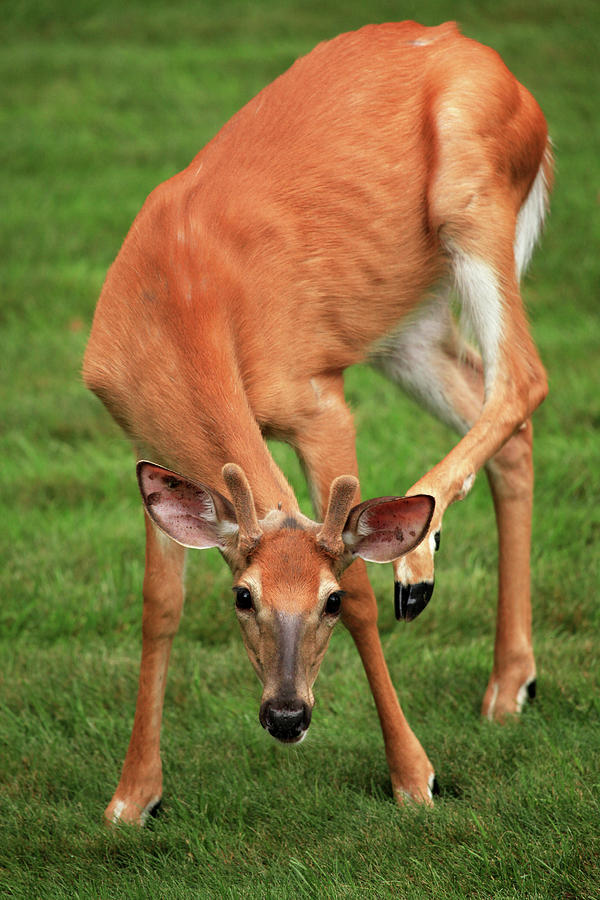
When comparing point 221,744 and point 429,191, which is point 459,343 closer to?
point 429,191

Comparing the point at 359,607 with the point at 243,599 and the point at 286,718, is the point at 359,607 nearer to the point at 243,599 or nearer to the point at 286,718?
the point at 243,599

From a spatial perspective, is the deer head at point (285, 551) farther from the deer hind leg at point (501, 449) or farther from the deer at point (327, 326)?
the deer hind leg at point (501, 449)

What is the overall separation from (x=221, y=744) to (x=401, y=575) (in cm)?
124

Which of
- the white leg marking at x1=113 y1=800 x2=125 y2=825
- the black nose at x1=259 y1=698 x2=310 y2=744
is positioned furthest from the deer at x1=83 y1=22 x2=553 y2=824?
the black nose at x1=259 y1=698 x2=310 y2=744

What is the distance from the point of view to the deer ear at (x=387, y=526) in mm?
3387

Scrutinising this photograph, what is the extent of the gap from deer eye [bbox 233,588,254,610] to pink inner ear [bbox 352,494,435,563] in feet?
1.18

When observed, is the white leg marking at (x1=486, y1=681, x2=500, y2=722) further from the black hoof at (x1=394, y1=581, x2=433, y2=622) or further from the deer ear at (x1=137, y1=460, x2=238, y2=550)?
the deer ear at (x1=137, y1=460, x2=238, y2=550)

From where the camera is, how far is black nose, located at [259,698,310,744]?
125 inches

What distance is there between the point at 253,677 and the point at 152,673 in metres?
0.66

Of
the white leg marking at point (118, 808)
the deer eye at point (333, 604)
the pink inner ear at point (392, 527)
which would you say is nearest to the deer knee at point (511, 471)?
the pink inner ear at point (392, 527)

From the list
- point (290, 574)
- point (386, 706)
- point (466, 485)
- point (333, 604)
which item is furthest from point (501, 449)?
point (290, 574)

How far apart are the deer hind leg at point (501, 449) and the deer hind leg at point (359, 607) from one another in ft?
1.97

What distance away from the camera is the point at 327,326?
4277 mm

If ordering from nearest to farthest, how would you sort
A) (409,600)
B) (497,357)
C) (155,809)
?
(409,600) → (155,809) → (497,357)
